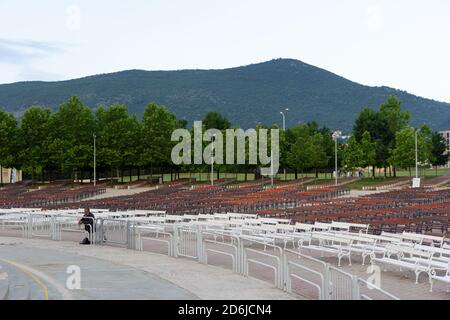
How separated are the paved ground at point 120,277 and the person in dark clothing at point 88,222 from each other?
1504 mm

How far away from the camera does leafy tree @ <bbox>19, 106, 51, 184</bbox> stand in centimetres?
9569

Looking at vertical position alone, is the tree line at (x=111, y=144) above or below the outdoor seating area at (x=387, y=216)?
above

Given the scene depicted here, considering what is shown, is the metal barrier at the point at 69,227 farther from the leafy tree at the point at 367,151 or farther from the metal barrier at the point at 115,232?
the leafy tree at the point at 367,151

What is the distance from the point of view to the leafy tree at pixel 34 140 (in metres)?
95.7

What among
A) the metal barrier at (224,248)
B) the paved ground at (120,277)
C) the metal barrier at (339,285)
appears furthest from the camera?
the paved ground at (120,277)

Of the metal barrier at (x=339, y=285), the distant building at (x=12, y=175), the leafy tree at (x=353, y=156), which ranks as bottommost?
the distant building at (x=12, y=175)

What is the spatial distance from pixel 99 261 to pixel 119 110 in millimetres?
84909

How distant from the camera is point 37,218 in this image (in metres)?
26.6

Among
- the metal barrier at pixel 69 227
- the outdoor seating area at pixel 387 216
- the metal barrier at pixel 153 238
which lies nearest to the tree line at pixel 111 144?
the outdoor seating area at pixel 387 216

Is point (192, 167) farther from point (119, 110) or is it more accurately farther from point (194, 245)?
point (194, 245)

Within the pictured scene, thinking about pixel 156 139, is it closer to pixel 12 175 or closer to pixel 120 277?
pixel 12 175

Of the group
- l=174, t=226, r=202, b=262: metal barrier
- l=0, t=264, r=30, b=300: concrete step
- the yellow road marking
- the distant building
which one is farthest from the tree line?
l=0, t=264, r=30, b=300: concrete step

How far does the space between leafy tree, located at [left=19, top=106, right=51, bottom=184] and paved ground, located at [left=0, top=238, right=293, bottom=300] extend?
254 ft

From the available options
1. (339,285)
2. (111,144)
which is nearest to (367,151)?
(111,144)
